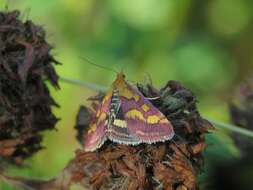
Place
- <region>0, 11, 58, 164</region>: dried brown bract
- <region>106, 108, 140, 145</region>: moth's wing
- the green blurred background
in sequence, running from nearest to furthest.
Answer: <region>106, 108, 140, 145</region>: moth's wing → <region>0, 11, 58, 164</region>: dried brown bract → the green blurred background

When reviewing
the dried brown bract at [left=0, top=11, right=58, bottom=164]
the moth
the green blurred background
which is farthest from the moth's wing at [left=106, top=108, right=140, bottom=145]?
the green blurred background

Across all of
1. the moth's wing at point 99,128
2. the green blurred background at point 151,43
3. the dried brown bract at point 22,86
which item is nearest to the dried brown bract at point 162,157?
the moth's wing at point 99,128

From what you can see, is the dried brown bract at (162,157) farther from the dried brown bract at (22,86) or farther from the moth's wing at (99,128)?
the dried brown bract at (22,86)

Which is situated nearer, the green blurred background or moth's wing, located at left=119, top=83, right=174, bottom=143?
moth's wing, located at left=119, top=83, right=174, bottom=143

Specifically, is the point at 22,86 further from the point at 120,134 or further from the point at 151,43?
the point at 151,43

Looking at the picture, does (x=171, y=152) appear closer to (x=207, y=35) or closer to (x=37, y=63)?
(x=37, y=63)

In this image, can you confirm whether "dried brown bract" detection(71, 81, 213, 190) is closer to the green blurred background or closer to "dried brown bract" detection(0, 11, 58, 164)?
"dried brown bract" detection(0, 11, 58, 164)
